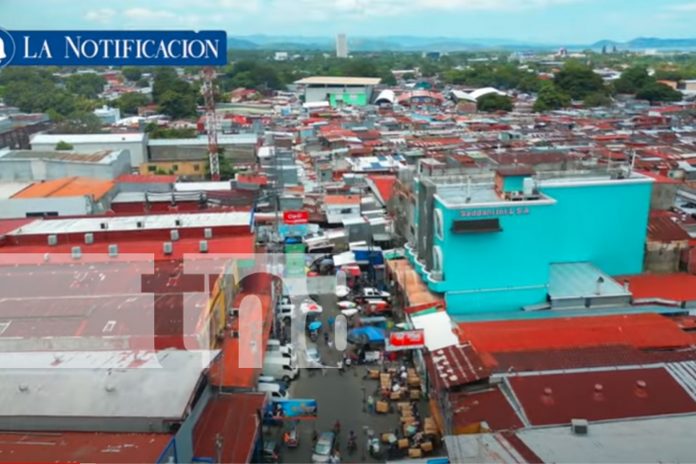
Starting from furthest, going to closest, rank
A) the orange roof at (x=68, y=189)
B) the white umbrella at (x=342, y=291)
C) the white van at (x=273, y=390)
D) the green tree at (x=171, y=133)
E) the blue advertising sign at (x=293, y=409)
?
the green tree at (x=171, y=133), the orange roof at (x=68, y=189), the white umbrella at (x=342, y=291), the white van at (x=273, y=390), the blue advertising sign at (x=293, y=409)

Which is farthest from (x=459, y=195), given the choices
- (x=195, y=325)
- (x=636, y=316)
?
(x=195, y=325)

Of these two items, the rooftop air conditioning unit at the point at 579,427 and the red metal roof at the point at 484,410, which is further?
the red metal roof at the point at 484,410

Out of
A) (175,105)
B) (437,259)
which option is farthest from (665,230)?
(175,105)

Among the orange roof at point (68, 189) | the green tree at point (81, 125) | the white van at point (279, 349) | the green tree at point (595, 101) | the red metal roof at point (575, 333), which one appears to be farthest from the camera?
the green tree at point (595, 101)

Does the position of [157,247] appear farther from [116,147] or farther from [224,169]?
[116,147]

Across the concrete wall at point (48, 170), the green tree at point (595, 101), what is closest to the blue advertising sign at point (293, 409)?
the concrete wall at point (48, 170)

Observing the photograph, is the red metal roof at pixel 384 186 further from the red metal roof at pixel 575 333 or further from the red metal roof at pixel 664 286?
the red metal roof at pixel 575 333

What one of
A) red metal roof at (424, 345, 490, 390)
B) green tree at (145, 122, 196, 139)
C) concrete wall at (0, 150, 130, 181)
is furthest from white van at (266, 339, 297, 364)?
green tree at (145, 122, 196, 139)
